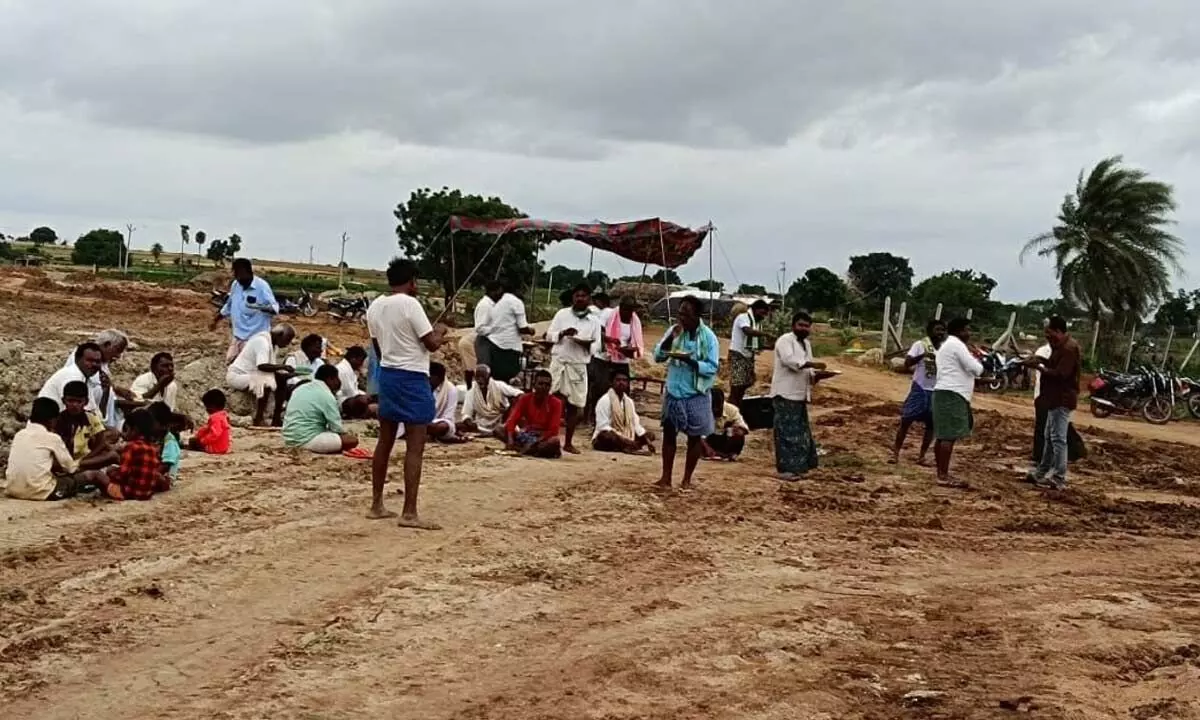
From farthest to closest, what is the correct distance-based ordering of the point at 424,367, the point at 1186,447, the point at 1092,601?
1. the point at 1186,447
2. the point at 424,367
3. the point at 1092,601

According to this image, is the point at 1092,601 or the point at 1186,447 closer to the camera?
the point at 1092,601

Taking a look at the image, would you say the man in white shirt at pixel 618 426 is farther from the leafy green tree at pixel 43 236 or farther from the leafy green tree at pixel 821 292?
the leafy green tree at pixel 43 236

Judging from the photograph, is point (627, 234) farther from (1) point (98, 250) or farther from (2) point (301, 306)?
(1) point (98, 250)

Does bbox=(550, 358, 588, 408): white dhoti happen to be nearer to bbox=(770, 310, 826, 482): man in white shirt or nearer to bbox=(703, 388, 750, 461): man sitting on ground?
bbox=(703, 388, 750, 461): man sitting on ground

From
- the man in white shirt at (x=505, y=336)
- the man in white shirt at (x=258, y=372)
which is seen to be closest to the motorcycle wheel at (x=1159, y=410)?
the man in white shirt at (x=505, y=336)

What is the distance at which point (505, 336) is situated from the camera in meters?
12.6

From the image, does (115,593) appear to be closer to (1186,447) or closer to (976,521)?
(976,521)

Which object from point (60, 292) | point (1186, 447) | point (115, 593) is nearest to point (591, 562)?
point (115, 593)

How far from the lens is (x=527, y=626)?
18.0ft

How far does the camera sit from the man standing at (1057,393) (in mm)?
10312

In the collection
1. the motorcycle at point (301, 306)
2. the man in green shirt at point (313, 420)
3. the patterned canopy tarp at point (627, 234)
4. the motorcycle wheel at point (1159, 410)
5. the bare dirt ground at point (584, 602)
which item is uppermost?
the patterned canopy tarp at point (627, 234)

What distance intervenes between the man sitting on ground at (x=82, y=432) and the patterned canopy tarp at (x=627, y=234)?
8454 mm

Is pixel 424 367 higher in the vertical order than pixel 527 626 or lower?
higher

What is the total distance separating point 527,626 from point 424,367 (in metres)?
2.35
